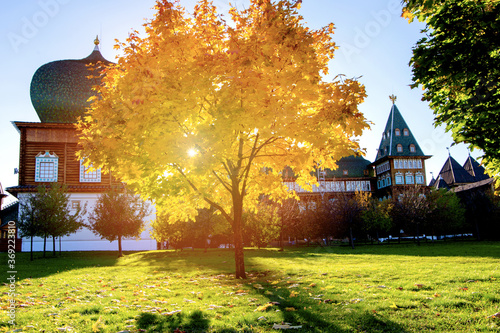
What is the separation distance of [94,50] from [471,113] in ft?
145

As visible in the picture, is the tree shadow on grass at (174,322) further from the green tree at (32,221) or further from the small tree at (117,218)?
the green tree at (32,221)

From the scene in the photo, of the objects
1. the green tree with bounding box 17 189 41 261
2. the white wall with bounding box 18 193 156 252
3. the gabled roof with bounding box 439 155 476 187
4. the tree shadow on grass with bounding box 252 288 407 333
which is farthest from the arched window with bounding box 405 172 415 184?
the tree shadow on grass with bounding box 252 288 407 333

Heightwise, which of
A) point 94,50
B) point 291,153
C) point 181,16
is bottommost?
point 291,153

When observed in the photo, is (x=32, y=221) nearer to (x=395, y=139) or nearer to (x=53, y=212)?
(x=53, y=212)

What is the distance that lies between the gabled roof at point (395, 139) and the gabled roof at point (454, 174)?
7.63 metres

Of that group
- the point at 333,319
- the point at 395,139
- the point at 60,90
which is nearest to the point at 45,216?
the point at 60,90

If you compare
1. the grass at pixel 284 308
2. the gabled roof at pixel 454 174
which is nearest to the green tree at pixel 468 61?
the grass at pixel 284 308

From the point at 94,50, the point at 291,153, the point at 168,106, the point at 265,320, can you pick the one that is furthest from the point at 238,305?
the point at 94,50

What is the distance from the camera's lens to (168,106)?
784cm

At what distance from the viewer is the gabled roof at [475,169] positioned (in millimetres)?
70438

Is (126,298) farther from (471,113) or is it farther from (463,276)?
(471,113)

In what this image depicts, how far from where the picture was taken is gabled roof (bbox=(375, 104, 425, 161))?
70350mm

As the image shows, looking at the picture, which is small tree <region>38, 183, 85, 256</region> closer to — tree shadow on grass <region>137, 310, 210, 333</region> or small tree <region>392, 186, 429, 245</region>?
tree shadow on grass <region>137, 310, 210, 333</region>

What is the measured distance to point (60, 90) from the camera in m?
37.3
